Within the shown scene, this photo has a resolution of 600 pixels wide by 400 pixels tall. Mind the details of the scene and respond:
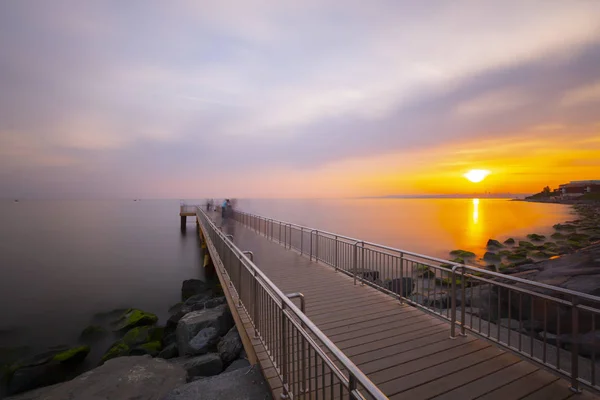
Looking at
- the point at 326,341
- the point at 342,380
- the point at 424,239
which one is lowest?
the point at 424,239

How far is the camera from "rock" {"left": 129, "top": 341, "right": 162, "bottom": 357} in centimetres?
900

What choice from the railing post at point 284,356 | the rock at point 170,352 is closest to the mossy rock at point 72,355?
the rock at point 170,352

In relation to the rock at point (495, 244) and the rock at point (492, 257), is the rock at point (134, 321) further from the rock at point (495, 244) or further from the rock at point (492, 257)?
the rock at point (495, 244)

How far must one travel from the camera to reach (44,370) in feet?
27.8

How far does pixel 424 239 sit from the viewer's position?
4106cm

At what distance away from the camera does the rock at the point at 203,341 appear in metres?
8.00

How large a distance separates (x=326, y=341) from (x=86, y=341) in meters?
13.3

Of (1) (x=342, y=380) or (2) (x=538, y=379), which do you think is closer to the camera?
(1) (x=342, y=380)

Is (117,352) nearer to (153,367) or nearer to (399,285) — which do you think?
(153,367)

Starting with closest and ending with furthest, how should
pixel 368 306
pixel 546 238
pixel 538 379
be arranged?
pixel 538 379 → pixel 368 306 → pixel 546 238

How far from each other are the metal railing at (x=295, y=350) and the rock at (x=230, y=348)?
5.46 ft

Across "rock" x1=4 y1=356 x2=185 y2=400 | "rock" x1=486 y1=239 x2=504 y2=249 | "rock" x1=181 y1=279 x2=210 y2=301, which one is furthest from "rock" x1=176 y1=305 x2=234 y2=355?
"rock" x1=486 y1=239 x2=504 y2=249

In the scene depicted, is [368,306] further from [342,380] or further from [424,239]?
[424,239]

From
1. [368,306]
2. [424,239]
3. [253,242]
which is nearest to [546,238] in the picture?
[424,239]
